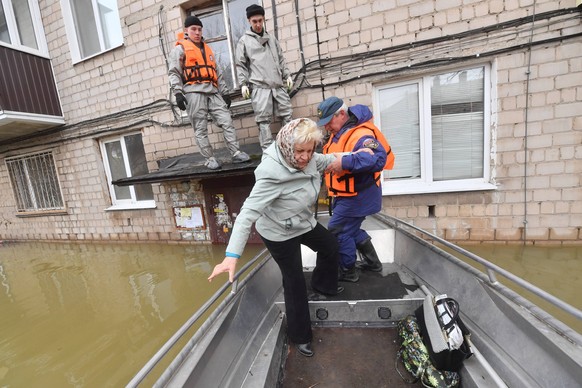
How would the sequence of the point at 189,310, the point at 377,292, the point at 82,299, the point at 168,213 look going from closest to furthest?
the point at 377,292 < the point at 189,310 < the point at 82,299 < the point at 168,213

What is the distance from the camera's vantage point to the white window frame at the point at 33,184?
6398 mm

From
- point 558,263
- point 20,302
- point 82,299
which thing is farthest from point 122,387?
point 558,263

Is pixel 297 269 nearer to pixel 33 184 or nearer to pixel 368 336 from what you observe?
pixel 368 336

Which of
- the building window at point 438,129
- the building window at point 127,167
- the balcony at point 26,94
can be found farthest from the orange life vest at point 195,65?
the balcony at point 26,94

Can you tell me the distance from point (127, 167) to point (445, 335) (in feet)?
20.3

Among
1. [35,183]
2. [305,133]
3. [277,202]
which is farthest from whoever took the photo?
[35,183]

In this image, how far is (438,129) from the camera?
12.2 feet

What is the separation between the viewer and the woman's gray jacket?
136 centimetres

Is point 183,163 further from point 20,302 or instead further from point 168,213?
point 20,302

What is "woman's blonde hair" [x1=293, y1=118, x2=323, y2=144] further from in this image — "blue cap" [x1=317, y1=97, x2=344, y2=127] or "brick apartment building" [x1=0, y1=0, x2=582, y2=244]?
"brick apartment building" [x1=0, y1=0, x2=582, y2=244]

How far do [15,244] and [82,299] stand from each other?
593cm

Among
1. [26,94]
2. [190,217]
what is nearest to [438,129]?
[190,217]

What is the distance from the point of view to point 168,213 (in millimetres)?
5309

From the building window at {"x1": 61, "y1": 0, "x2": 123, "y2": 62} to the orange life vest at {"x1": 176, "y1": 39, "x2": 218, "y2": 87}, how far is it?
244 centimetres
